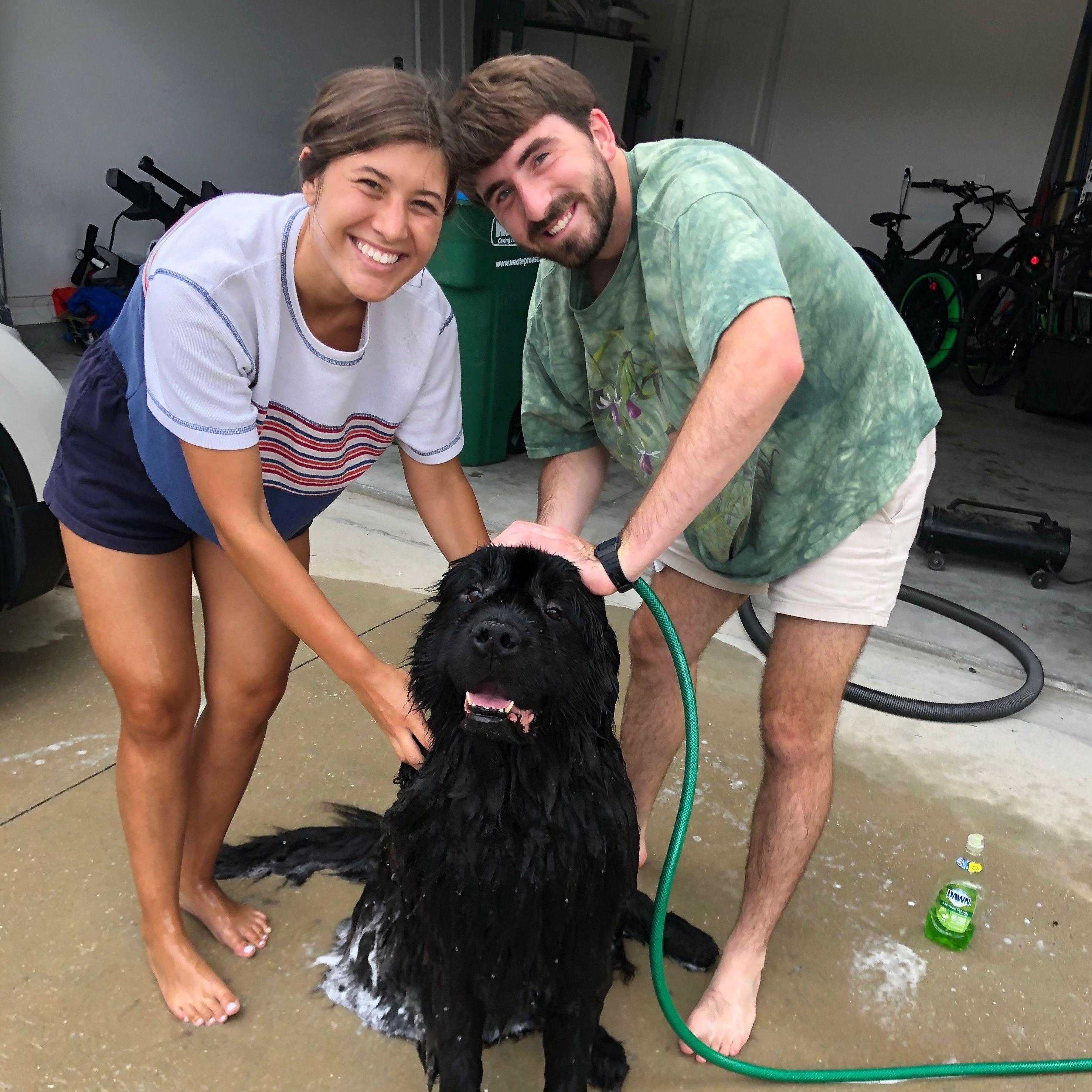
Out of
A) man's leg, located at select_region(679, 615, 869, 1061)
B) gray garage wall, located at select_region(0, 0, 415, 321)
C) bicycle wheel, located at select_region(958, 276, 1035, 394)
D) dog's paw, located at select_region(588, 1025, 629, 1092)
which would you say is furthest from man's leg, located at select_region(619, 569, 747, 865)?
bicycle wheel, located at select_region(958, 276, 1035, 394)

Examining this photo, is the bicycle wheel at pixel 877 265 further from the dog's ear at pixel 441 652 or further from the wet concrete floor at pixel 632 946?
the dog's ear at pixel 441 652

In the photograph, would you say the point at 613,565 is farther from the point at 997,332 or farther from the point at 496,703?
the point at 997,332

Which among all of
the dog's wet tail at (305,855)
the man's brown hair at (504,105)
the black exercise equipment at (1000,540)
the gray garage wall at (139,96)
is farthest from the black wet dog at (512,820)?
the gray garage wall at (139,96)

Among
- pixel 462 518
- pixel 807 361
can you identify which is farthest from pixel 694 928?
pixel 807 361

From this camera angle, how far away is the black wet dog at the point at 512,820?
1560 mm

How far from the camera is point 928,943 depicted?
2.44m

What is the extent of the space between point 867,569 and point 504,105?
1.16m

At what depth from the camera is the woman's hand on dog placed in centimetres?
165

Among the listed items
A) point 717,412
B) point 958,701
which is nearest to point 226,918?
point 717,412

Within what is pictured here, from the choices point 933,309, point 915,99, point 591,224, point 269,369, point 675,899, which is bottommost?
point 675,899

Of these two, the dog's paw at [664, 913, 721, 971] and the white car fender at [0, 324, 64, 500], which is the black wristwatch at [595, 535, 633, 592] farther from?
the white car fender at [0, 324, 64, 500]

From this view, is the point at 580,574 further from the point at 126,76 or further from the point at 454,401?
the point at 126,76

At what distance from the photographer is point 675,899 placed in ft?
8.29

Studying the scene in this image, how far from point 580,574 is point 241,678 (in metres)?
0.83
